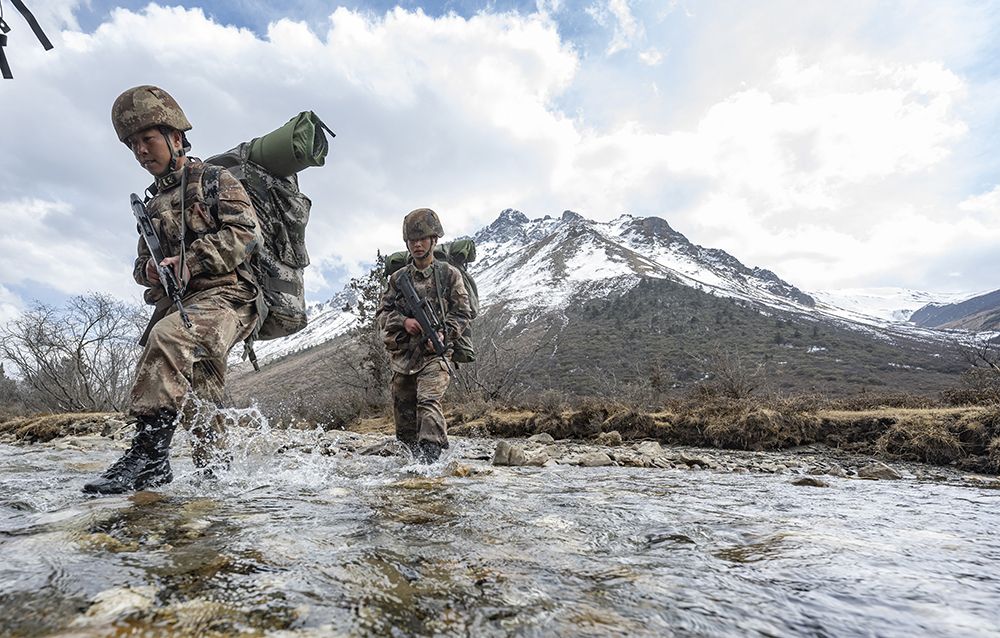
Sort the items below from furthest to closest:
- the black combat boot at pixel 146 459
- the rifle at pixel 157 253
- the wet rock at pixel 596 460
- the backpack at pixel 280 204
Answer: the wet rock at pixel 596 460, the backpack at pixel 280 204, the rifle at pixel 157 253, the black combat boot at pixel 146 459

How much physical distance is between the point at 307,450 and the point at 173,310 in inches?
186

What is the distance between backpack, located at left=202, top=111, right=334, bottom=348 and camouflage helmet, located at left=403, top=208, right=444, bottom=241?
137cm

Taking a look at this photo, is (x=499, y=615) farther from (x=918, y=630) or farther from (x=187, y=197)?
(x=187, y=197)

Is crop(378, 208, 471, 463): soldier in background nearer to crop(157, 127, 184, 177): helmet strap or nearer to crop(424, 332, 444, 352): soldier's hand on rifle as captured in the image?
crop(424, 332, 444, 352): soldier's hand on rifle

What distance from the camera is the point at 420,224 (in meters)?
5.77

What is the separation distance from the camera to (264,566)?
65.7 inches

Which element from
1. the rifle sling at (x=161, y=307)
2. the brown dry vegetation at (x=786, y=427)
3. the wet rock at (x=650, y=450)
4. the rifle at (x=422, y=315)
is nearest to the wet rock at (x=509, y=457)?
the rifle at (x=422, y=315)

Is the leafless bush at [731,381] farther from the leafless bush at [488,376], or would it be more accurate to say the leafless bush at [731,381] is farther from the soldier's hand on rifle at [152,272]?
the soldier's hand on rifle at [152,272]

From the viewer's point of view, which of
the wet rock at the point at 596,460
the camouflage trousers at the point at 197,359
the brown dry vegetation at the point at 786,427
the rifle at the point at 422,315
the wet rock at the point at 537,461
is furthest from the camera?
the brown dry vegetation at the point at 786,427

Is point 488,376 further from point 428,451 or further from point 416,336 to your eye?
point 428,451

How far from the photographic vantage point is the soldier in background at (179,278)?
3.12m

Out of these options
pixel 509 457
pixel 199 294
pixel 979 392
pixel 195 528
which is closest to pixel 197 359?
pixel 199 294

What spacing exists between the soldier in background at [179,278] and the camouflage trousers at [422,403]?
1.95 meters

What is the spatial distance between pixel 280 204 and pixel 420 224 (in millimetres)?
1656
